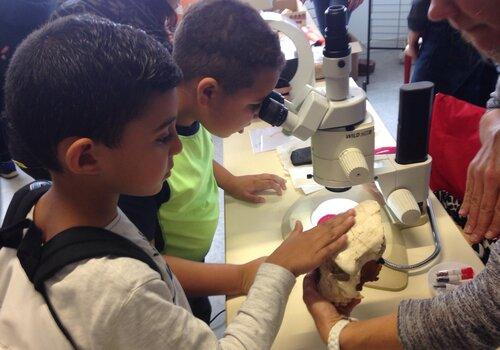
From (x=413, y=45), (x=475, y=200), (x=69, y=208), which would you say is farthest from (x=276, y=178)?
(x=413, y=45)

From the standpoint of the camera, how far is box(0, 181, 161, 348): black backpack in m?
0.54

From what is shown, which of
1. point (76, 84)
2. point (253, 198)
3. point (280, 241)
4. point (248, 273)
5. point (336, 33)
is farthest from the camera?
point (253, 198)

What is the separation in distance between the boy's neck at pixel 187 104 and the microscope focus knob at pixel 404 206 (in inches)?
18.6

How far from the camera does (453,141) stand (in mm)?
1170

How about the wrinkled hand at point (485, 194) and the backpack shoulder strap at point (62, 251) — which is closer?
the backpack shoulder strap at point (62, 251)

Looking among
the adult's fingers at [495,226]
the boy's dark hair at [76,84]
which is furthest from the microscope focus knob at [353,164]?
the boy's dark hair at [76,84]

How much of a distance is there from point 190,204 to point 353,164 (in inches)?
15.9

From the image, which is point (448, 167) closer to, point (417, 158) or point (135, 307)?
point (417, 158)

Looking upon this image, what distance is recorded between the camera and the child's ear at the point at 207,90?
2.96ft

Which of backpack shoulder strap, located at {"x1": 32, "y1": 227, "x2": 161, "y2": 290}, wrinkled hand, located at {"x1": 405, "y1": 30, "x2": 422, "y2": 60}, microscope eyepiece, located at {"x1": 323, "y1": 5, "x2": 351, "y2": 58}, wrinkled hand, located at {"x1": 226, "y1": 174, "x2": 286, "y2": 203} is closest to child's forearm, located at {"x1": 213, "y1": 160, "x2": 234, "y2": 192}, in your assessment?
wrinkled hand, located at {"x1": 226, "y1": 174, "x2": 286, "y2": 203}

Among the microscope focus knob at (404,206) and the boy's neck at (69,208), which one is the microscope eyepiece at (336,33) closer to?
the microscope focus knob at (404,206)

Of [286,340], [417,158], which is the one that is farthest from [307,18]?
[286,340]

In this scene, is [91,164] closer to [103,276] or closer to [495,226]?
[103,276]

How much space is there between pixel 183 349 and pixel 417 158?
62cm
